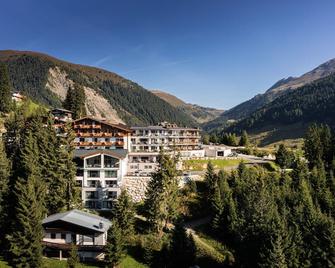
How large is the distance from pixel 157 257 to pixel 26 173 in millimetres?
28836

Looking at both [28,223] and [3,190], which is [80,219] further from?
[3,190]

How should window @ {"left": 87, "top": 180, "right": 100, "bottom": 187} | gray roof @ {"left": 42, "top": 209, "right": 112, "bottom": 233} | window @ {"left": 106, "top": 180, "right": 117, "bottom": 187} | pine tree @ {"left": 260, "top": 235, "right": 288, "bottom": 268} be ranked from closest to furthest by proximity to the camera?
pine tree @ {"left": 260, "top": 235, "right": 288, "bottom": 268} → gray roof @ {"left": 42, "top": 209, "right": 112, "bottom": 233} → window @ {"left": 106, "top": 180, "right": 117, "bottom": 187} → window @ {"left": 87, "top": 180, "right": 100, "bottom": 187}

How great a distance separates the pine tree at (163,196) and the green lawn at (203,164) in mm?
22191

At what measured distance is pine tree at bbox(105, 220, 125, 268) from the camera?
193 ft

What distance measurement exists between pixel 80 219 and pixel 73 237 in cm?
331

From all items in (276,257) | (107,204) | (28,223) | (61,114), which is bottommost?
(276,257)

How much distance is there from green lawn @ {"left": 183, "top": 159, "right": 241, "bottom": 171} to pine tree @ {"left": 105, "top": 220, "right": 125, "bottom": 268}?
4279 centimetres

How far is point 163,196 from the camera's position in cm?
7394

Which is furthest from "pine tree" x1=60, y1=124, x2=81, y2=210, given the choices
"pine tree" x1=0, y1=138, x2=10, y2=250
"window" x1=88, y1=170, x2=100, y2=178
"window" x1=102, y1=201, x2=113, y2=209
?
"pine tree" x1=0, y1=138, x2=10, y2=250

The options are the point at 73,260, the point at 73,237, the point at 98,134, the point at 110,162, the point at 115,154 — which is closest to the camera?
the point at 73,260

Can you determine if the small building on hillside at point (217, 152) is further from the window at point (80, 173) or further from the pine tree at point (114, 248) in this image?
the pine tree at point (114, 248)

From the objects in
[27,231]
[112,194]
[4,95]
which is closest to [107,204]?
[112,194]

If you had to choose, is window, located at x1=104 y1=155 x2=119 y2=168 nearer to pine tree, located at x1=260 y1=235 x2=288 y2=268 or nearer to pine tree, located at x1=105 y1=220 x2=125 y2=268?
pine tree, located at x1=105 y1=220 x2=125 y2=268

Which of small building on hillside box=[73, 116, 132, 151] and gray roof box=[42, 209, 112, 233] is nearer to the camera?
gray roof box=[42, 209, 112, 233]
